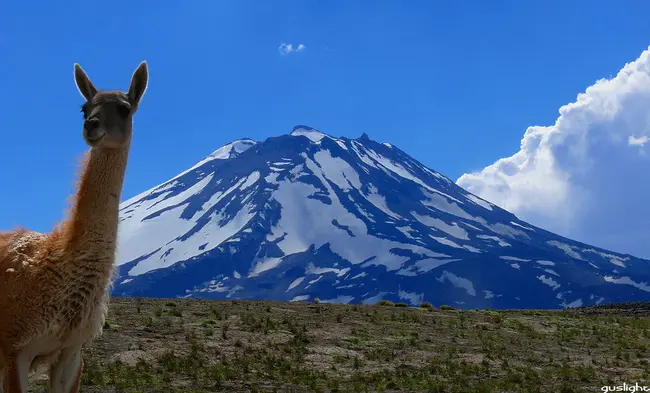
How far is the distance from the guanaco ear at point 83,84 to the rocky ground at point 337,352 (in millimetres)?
8747

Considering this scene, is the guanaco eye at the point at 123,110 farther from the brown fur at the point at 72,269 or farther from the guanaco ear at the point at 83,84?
the guanaco ear at the point at 83,84

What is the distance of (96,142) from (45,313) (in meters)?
2.00

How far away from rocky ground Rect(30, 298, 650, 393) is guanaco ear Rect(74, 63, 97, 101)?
28.7ft

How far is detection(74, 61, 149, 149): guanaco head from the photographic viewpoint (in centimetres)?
809

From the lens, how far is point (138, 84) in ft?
29.0

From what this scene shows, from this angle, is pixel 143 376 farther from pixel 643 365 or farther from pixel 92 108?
pixel 643 365

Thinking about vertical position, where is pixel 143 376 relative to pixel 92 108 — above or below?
below

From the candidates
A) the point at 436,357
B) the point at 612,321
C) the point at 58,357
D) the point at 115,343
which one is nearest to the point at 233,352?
the point at 115,343

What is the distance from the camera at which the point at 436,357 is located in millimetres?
21797

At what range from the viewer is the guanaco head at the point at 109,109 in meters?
8.09

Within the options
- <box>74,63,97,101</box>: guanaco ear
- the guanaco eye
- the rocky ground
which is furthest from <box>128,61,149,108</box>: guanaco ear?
the rocky ground

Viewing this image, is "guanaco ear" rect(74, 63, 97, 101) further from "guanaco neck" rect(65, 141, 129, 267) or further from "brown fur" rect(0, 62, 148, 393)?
"guanaco neck" rect(65, 141, 129, 267)

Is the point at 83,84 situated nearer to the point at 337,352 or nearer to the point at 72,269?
the point at 72,269

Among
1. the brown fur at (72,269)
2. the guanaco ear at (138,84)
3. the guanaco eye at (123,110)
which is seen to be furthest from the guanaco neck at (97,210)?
the guanaco ear at (138,84)
